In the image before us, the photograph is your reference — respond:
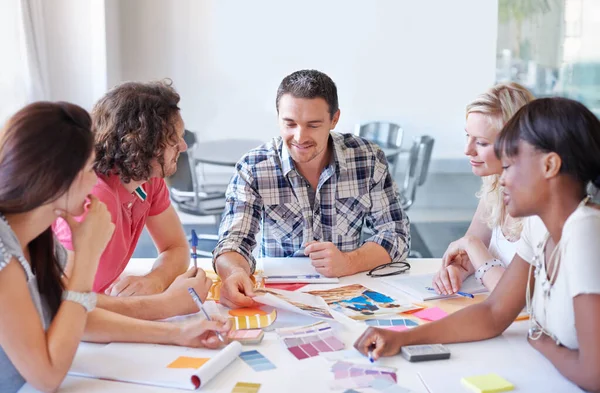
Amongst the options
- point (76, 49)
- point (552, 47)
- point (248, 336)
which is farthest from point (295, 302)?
point (552, 47)

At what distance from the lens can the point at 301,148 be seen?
2219 mm

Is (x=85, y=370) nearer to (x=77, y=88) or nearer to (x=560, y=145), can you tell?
(x=560, y=145)

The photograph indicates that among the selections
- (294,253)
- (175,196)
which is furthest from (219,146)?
(294,253)

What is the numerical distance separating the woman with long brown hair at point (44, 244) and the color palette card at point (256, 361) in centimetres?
8

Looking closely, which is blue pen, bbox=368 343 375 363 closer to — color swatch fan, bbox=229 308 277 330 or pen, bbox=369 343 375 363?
pen, bbox=369 343 375 363

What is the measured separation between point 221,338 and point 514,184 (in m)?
0.70

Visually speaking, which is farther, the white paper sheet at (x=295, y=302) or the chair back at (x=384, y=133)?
the chair back at (x=384, y=133)

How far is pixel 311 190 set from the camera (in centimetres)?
235

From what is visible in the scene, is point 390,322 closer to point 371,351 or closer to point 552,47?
point 371,351

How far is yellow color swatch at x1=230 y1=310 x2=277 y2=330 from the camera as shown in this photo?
1.53 metres

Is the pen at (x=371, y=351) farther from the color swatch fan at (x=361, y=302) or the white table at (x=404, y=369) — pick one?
the color swatch fan at (x=361, y=302)

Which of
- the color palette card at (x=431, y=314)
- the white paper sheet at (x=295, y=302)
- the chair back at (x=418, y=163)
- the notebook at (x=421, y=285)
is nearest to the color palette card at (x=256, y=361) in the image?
the white paper sheet at (x=295, y=302)

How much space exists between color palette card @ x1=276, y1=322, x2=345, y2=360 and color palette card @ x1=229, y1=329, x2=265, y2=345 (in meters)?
0.05

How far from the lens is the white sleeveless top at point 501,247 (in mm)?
1936
